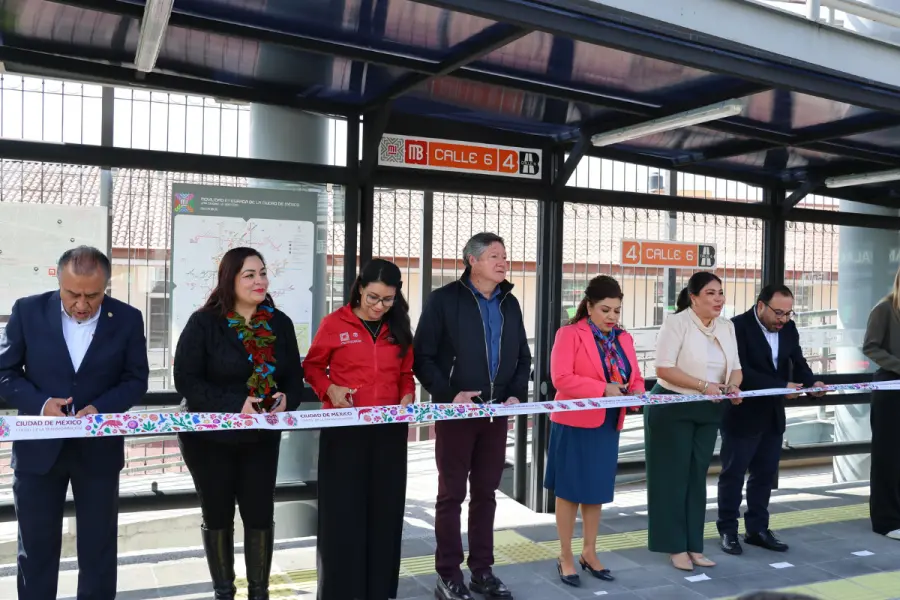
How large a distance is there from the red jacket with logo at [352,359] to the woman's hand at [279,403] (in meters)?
0.24

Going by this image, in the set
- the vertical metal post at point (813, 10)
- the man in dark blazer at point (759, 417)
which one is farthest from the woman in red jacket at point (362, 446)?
the vertical metal post at point (813, 10)

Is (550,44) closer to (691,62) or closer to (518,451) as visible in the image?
(691,62)

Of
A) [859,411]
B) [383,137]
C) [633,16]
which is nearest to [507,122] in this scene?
[383,137]

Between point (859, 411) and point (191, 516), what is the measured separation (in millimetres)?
6019

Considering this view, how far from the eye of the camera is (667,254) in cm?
666

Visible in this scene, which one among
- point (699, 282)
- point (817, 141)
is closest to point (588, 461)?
point (699, 282)

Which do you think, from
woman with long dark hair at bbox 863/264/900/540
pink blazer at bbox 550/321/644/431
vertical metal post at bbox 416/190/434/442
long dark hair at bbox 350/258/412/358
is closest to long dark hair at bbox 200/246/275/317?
Answer: long dark hair at bbox 350/258/412/358

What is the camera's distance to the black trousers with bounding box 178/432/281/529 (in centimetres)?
375

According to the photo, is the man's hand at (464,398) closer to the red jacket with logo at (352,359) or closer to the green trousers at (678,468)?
the red jacket with logo at (352,359)

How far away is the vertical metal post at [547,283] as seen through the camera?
6.13m

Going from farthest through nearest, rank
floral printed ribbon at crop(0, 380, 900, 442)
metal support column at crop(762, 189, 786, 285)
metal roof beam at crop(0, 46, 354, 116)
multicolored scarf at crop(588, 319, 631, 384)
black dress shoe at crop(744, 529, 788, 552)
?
metal support column at crop(762, 189, 786, 285) → black dress shoe at crop(744, 529, 788, 552) → multicolored scarf at crop(588, 319, 631, 384) → metal roof beam at crop(0, 46, 354, 116) → floral printed ribbon at crop(0, 380, 900, 442)

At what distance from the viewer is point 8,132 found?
457 centimetres

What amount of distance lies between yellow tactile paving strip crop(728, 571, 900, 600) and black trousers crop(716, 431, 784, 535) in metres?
0.61

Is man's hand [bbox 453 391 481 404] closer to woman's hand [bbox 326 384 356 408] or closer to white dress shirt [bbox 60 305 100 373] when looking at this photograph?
woman's hand [bbox 326 384 356 408]
